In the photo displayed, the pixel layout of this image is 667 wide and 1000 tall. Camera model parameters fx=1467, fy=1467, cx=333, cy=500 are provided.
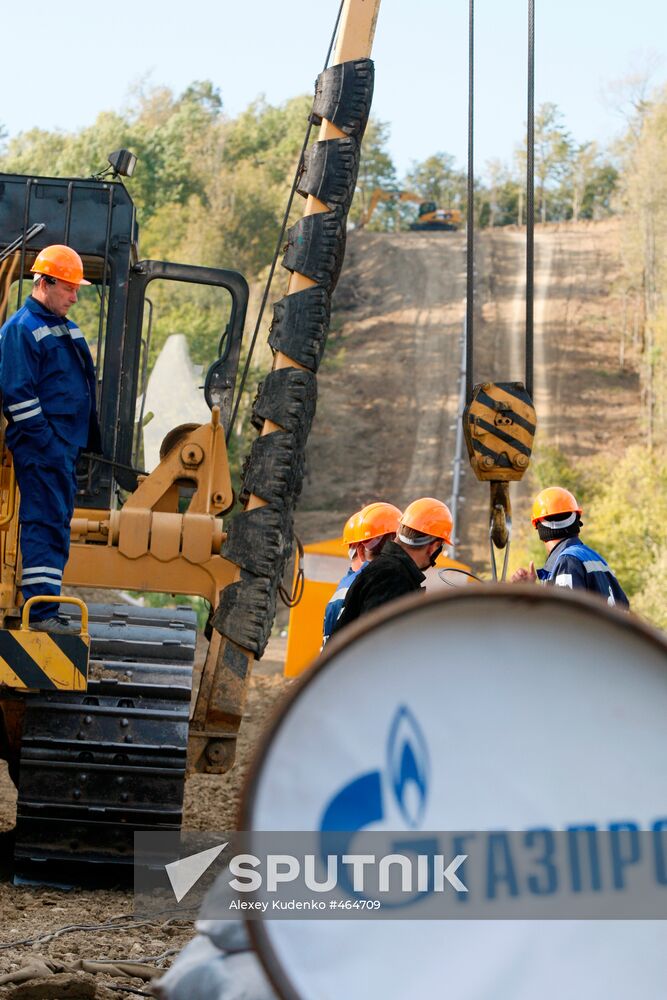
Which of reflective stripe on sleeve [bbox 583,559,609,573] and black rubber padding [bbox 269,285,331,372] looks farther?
reflective stripe on sleeve [bbox 583,559,609,573]

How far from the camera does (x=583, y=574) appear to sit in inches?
306

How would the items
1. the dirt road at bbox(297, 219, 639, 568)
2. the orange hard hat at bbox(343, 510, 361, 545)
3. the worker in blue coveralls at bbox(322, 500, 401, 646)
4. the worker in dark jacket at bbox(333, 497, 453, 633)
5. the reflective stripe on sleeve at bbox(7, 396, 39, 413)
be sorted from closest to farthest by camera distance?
1. the worker in dark jacket at bbox(333, 497, 453, 633)
2. the reflective stripe on sleeve at bbox(7, 396, 39, 413)
3. the worker in blue coveralls at bbox(322, 500, 401, 646)
4. the orange hard hat at bbox(343, 510, 361, 545)
5. the dirt road at bbox(297, 219, 639, 568)

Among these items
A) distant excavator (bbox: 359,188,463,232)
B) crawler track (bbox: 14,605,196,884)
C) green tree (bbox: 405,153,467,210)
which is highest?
green tree (bbox: 405,153,467,210)

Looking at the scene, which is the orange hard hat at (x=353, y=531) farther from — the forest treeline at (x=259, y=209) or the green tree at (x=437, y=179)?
the green tree at (x=437, y=179)

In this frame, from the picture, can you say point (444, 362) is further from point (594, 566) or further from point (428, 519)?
point (428, 519)

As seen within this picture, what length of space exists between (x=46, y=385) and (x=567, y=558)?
3.03 m

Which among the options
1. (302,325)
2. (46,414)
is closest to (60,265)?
(46,414)

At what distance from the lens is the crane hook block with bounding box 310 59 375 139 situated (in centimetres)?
767

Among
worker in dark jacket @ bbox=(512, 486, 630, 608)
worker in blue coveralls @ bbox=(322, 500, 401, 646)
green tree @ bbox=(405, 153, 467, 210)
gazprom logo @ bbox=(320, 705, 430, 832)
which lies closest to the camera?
gazprom logo @ bbox=(320, 705, 430, 832)

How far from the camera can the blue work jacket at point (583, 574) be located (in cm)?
775

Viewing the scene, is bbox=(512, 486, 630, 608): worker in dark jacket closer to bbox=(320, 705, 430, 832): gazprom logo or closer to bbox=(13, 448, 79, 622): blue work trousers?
bbox=(13, 448, 79, 622): blue work trousers

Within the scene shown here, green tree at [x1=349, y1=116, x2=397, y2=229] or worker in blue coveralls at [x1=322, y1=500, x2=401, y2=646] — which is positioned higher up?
green tree at [x1=349, y1=116, x2=397, y2=229]

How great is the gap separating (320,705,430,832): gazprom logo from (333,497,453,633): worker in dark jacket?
90.4 inches

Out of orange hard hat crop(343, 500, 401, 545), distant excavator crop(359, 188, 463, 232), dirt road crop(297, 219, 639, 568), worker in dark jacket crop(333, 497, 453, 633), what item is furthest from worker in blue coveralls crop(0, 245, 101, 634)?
distant excavator crop(359, 188, 463, 232)
